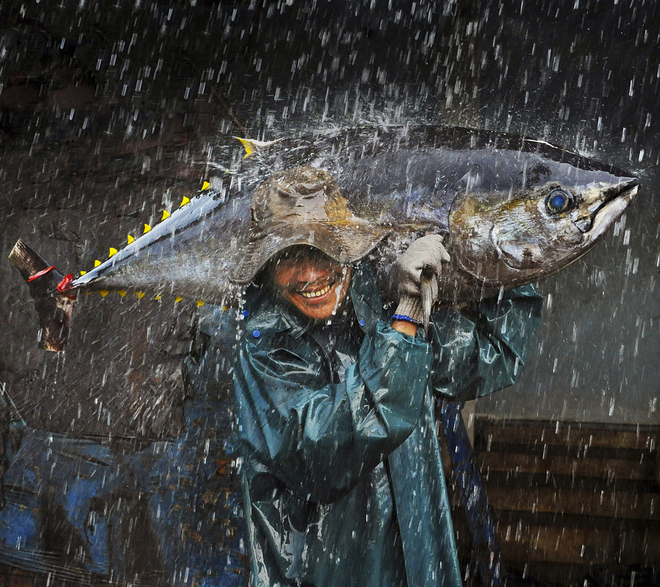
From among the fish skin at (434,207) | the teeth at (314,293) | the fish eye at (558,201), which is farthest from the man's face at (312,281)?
the fish eye at (558,201)

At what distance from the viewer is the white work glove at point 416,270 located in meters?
1.82

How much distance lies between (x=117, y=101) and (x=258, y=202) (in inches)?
83.6

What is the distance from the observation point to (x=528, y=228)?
6.31 ft

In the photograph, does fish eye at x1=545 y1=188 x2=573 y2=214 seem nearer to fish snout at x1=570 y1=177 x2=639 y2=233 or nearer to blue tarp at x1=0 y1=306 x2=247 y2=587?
fish snout at x1=570 y1=177 x2=639 y2=233

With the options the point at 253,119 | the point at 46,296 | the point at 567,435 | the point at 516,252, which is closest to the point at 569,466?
the point at 567,435

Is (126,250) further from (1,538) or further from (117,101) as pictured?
(1,538)

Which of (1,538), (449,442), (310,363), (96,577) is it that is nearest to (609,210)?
(310,363)

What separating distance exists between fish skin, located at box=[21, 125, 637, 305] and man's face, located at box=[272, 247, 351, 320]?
14 cm

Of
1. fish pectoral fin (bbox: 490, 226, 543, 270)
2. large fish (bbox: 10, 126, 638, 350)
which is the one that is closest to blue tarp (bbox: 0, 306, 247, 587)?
large fish (bbox: 10, 126, 638, 350)

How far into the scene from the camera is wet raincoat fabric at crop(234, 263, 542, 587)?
1933 millimetres

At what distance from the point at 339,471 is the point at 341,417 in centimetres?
16

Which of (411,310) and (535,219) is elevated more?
(535,219)

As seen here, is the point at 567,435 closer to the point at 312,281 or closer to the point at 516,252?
the point at 516,252

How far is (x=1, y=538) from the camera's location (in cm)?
372
